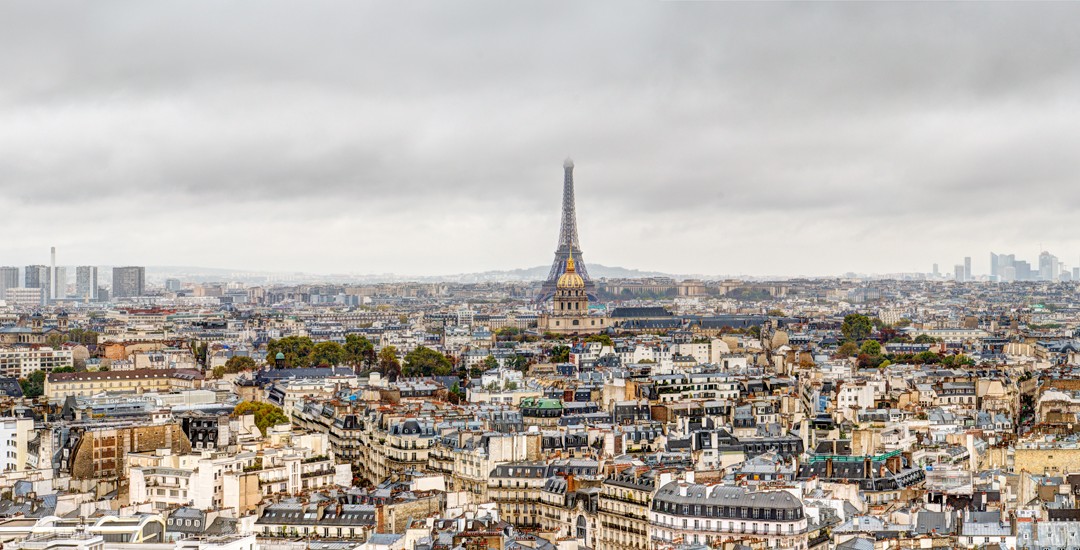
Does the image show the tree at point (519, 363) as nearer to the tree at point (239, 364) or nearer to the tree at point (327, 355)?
the tree at point (327, 355)

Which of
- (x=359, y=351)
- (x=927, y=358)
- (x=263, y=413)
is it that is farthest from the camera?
(x=359, y=351)

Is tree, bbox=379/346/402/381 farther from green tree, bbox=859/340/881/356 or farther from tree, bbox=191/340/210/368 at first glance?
green tree, bbox=859/340/881/356

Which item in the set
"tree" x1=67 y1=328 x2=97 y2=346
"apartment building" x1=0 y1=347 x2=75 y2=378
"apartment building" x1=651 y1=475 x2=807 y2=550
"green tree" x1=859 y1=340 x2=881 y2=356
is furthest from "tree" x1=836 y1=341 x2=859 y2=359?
"apartment building" x1=651 y1=475 x2=807 y2=550

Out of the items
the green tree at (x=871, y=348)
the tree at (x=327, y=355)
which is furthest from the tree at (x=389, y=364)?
the green tree at (x=871, y=348)

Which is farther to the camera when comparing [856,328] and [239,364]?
[856,328]

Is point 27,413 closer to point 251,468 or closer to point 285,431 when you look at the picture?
point 285,431

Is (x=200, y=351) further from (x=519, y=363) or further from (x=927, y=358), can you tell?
(x=927, y=358)

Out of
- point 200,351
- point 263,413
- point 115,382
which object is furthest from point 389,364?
point 263,413

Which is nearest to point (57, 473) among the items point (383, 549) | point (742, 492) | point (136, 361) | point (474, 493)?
point (474, 493)
